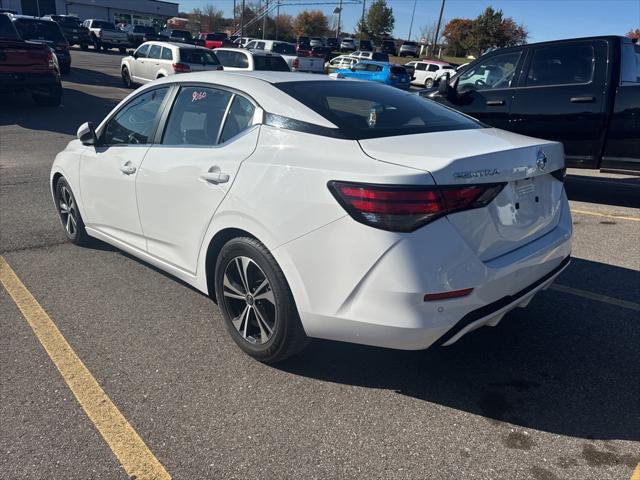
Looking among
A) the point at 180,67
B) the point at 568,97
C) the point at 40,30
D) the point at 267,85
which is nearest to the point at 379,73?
the point at 180,67

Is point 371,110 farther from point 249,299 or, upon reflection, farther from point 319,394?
point 319,394

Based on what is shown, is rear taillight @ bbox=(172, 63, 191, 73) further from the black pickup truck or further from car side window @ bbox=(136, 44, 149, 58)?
the black pickup truck

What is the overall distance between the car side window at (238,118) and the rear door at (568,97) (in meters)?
5.23

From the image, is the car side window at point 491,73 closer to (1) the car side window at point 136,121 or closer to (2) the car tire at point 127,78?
(1) the car side window at point 136,121

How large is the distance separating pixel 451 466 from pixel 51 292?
124 inches

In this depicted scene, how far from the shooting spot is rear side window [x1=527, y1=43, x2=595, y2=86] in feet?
22.4

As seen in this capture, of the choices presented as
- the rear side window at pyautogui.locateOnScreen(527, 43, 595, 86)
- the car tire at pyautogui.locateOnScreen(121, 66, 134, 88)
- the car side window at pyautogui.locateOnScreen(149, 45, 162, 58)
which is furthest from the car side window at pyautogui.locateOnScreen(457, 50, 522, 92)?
the car tire at pyautogui.locateOnScreen(121, 66, 134, 88)

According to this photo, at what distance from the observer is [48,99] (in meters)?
13.7

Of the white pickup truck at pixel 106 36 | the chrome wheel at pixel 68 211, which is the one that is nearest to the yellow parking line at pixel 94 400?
the chrome wheel at pixel 68 211

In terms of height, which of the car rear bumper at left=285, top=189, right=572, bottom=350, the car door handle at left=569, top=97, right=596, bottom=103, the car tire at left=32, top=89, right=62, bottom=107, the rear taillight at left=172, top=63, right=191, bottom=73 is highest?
the car door handle at left=569, top=97, right=596, bottom=103

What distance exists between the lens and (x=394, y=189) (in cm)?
237

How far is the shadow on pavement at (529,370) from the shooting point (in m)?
2.72

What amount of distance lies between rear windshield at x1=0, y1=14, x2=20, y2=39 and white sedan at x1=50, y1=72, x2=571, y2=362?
11318 mm

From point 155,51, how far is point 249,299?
57.0 feet
